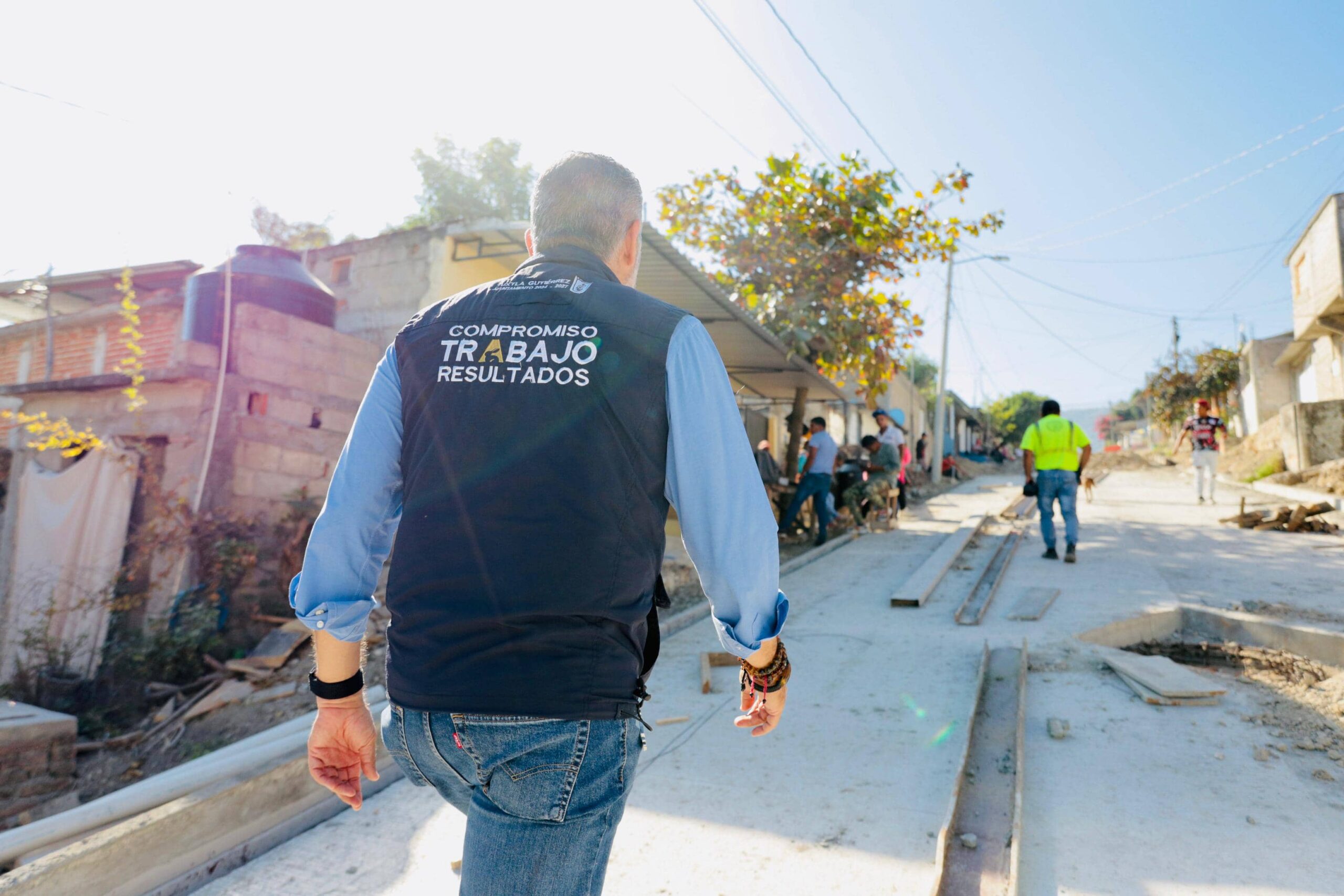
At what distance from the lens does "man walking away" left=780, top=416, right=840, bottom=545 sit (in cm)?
968

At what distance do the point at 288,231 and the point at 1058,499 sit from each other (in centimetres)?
2320

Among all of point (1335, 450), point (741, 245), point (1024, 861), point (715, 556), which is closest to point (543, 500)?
point (715, 556)

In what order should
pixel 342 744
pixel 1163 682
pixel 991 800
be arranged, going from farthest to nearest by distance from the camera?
pixel 1163 682 < pixel 991 800 < pixel 342 744

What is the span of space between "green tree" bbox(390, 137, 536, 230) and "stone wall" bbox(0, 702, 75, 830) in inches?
955

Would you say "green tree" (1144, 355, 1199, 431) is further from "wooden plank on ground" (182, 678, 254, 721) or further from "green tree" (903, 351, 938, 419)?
"wooden plank on ground" (182, 678, 254, 721)

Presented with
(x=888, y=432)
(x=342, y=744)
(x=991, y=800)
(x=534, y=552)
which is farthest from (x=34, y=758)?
(x=888, y=432)

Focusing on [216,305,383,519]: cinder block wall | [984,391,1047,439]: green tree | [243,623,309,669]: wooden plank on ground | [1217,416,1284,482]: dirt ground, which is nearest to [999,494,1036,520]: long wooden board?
[1217,416,1284,482]: dirt ground

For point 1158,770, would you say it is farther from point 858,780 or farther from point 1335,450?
point 1335,450

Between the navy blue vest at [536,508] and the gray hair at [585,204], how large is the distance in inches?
6.5

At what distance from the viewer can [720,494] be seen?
1284mm

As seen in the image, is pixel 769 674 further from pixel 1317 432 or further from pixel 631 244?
pixel 1317 432

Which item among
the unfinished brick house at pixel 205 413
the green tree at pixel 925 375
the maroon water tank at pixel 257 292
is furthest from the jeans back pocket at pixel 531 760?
the green tree at pixel 925 375

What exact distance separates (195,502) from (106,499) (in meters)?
0.75

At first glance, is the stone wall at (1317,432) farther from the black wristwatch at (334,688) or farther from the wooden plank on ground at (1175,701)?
the black wristwatch at (334,688)
